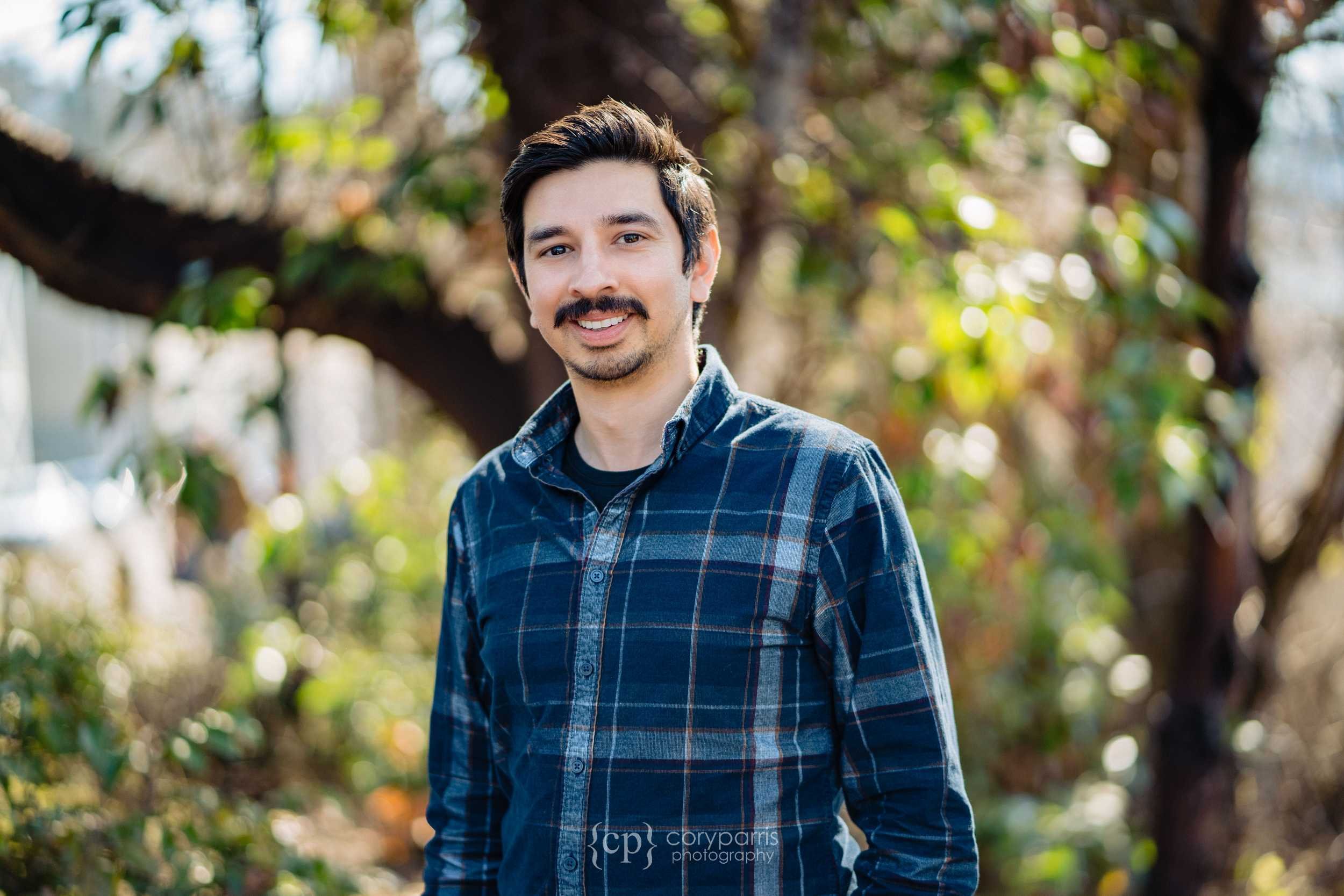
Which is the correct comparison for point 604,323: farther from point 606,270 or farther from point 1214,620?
point 1214,620

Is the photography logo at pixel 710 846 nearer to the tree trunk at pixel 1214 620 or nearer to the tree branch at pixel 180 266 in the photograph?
the tree branch at pixel 180 266

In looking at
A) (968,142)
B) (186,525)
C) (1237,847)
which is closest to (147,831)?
(186,525)

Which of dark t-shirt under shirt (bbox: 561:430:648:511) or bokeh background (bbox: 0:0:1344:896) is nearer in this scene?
dark t-shirt under shirt (bbox: 561:430:648:511)

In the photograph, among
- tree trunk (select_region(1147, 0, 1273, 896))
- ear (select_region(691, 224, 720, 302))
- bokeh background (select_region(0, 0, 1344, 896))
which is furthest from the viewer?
tree trunk (select_region(1147, 0, 1273, 896))

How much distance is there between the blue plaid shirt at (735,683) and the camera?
1.38 m

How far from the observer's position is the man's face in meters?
1.50

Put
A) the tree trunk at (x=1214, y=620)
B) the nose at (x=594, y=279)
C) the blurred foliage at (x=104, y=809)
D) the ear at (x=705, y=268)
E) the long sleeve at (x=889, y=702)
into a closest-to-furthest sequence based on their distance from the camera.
A: the long sleeve at (x=889, y=702)
the nose at (x=594, y=279)
the ear at (x=705, y=268)
the blurred foliage at (x=104, y=809)
the tree trunk at (x=1214, y=620)

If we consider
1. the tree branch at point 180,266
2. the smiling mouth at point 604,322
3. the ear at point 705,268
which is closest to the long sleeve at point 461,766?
the smiling mouth at point 604,322

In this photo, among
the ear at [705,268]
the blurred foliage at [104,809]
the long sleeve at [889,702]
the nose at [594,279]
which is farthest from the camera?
the blurred foliage at [104,809]

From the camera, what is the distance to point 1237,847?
3.41 m

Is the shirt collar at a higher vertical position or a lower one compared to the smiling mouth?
lower

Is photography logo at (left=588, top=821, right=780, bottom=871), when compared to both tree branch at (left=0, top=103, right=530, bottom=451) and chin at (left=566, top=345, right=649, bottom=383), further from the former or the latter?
tree branch at (left=0, top=103, right=530, bottom=451)

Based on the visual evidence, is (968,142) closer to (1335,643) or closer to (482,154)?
(482,154)

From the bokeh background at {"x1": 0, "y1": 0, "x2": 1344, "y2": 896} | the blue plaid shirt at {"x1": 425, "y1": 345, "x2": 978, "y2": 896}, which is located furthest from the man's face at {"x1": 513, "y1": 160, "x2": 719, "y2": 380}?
the bokeh background at {"x1": 0, "y1": 0, "x2": 1344, "y2": 896}
